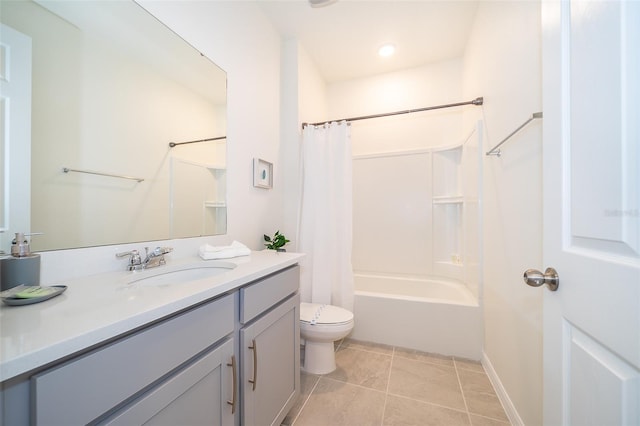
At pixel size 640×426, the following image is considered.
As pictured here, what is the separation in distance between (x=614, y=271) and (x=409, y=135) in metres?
2.54

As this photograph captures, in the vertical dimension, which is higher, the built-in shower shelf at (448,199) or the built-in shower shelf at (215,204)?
the built-in shower shelf at (448,199)

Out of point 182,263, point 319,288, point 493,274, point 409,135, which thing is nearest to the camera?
point 182,263

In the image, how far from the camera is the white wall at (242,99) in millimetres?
1264

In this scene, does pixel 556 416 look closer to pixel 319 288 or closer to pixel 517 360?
pixel 517 360

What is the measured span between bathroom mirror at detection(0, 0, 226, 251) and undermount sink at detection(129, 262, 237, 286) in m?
0.21

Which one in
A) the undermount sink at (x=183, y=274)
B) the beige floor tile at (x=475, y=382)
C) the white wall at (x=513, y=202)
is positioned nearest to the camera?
the undermount sink at (x=183, y=274)

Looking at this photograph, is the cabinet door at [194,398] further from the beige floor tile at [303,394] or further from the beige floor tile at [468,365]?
the beige floor tile at [468,365]

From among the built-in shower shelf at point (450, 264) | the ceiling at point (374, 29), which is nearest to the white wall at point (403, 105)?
the ceiling at point (374, 29)

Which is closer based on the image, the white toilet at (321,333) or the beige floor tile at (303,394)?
the beige floor tile at (303,394)

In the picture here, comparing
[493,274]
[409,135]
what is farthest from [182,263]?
[409,135]

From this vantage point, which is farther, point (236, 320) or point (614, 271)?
point (236, 320)

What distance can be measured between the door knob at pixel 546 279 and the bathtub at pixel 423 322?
1393mm

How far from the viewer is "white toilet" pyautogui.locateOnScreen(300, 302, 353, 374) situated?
1604mm

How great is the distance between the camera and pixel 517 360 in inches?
49.5
